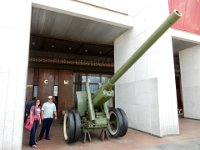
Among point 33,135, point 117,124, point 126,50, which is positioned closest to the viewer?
point 33,135

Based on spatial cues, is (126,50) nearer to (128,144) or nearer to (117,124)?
(117,124)

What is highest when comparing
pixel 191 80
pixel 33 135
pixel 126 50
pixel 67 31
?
pixel 67 31

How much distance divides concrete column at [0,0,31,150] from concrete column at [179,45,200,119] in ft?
30.0

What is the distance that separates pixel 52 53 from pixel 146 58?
8105 millimetres

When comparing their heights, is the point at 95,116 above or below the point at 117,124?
above

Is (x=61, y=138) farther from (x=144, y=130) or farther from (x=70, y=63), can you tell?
(x=70, y=63)

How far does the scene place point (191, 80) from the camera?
10727 mm

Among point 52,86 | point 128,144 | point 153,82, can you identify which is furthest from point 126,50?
point 52,86

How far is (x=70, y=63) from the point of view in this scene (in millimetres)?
13570

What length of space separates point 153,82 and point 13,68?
484 centimetres

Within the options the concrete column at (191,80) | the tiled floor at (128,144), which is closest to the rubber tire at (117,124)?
the tiled floor at (128,144)

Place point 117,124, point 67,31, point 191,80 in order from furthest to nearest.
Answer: point 191,80
point 67,31
point 117,124

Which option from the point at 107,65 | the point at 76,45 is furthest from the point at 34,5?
the point at 107,65

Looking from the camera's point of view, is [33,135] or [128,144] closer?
[33,135]
